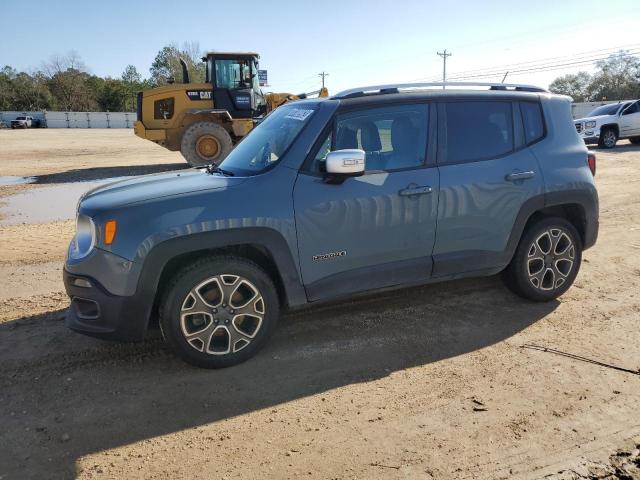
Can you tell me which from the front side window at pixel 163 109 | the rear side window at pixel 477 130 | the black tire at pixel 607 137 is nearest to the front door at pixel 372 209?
the rear side window at pixel 477 130

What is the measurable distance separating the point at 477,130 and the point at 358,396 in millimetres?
2457

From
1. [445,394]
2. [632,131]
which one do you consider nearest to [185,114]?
[445,394]

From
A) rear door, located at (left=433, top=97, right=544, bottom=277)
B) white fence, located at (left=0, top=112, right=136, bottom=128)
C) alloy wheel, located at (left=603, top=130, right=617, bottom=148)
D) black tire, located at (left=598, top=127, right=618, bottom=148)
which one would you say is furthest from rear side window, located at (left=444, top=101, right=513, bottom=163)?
white fence, located at (left=0, top=112, right=136, bottom=128)

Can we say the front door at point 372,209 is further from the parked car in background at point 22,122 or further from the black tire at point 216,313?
the parked car in background at point 22,122

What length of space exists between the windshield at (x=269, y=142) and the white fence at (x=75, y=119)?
63175 mm

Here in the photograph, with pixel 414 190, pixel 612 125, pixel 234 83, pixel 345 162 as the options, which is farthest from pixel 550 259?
pixel 612 125

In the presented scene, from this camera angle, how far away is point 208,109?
15461 mm

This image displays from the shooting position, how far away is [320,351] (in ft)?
12.7

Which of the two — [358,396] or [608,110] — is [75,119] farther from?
[358,396]

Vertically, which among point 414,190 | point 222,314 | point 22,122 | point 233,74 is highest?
point 22,122

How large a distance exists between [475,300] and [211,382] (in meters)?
2.62

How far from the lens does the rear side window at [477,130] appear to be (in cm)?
419

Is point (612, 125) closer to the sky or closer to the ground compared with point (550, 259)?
closer to the sky

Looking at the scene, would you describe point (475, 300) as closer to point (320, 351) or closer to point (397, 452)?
point (320, 351)
